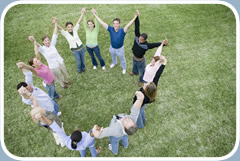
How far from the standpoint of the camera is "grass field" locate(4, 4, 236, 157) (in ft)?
13.9

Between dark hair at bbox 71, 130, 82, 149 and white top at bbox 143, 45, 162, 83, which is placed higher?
white top at bbox 143, 45, 162, 83

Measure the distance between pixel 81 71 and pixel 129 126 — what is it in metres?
3.64

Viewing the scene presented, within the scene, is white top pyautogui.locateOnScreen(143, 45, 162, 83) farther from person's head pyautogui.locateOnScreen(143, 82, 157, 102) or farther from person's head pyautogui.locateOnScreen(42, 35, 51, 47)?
person's head pyautogui.locateOnScreen(42, 35, 51, 47)

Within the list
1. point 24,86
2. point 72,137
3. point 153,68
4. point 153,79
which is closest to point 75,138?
point 72,137

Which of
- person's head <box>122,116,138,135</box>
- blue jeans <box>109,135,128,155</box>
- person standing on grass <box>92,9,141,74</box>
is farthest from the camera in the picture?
person standing on grass <box>92,9,141,74</box>

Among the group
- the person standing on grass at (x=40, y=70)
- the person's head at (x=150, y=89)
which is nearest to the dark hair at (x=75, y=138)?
the person's head at (x=150, y=89)

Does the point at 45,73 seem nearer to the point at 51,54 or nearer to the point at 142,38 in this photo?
the point at 51,54

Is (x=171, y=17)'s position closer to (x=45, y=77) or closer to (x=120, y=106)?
(x=120, y=106)

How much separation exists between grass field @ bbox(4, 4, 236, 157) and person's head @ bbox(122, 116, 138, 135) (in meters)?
1.67

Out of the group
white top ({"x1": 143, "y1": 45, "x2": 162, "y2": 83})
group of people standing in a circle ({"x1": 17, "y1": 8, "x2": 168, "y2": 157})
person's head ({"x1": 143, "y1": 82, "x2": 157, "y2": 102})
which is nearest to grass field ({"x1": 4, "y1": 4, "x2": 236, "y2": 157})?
group of people standing in a circle ({"x1": 17, "y1": 8, "x2": 168, "y2": 157})

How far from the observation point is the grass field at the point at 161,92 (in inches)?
167

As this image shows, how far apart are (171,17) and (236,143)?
618cm

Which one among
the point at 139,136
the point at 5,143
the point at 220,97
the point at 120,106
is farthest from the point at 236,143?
the point at 5,143

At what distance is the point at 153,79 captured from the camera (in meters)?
3.42
